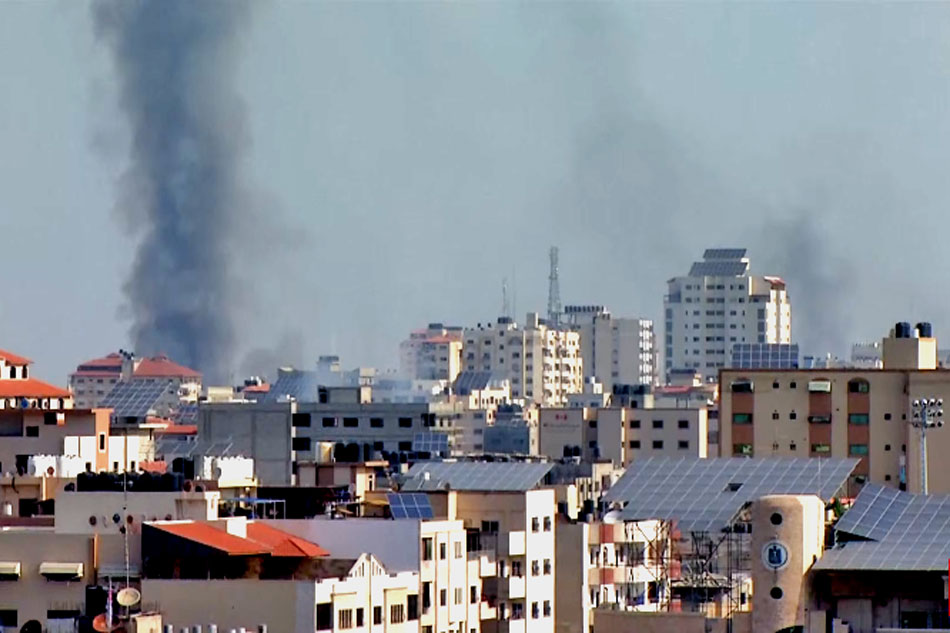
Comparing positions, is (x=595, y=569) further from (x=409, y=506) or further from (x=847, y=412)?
(x=847, y=412)

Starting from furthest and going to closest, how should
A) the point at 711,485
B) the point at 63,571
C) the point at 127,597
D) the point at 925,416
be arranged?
the point at 925,416 → the point at 63,571 → the point at 711,485 → the point at 127,597

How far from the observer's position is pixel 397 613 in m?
71.8

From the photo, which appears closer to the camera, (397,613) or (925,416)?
(397,613)

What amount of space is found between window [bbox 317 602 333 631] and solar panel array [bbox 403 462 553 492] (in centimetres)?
2131

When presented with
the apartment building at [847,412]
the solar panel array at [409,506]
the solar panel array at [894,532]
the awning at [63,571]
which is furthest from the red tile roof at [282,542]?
the apartment building at [847,412]

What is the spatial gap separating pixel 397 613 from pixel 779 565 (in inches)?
690

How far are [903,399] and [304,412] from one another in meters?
54.6

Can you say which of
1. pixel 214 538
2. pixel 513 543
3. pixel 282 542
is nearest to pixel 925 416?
pixel 513 543

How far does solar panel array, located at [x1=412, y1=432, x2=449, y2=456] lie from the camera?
6127 inches

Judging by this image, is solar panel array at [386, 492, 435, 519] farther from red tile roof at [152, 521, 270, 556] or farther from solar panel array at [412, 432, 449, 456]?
solar panel array at [412, 432, 449, 456]

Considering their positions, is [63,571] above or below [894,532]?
below

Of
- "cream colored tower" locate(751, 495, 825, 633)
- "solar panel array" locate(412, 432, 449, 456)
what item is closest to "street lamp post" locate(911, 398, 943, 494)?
"solar panel array" locate(412, 432, 449, 456)

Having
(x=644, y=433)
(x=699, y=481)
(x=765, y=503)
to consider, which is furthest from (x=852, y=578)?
(x=644, y=433)

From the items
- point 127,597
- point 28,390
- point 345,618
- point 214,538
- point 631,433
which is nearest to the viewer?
point 127,597
